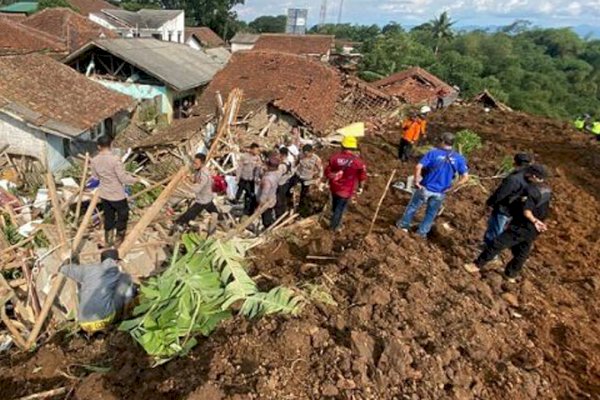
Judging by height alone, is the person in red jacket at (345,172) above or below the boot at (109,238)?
above

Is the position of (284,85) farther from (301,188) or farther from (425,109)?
(301,188)

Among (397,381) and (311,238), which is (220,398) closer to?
(397,381)

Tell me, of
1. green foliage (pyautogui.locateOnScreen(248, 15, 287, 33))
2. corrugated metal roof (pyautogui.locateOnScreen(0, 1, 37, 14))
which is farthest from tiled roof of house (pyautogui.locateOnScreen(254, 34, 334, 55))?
green foliage (pyautogui.locateOnScreen(248, 15, 287, 33))

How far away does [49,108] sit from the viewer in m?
14.3

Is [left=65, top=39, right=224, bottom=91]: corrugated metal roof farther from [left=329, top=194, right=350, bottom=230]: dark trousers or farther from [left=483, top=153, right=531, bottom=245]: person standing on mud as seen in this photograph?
[left=483, top=153, right=531, bottom=245]: person standing on mud

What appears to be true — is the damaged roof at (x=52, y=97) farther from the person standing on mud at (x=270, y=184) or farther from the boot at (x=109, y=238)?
the person standing on mud at (x=270, y=184)

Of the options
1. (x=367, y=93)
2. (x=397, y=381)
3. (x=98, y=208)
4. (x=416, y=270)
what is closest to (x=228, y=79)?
(x=367, y=93)

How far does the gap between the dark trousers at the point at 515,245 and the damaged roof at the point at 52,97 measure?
38.3ft

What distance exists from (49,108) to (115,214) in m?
8.53

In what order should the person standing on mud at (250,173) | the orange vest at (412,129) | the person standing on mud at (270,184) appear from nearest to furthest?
the person standing on mud at (270,184) < the person standing on mud at (250,173) < the orange vest at (412,129)

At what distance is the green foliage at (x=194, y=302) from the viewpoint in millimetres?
4754

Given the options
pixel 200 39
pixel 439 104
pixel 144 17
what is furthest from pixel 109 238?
pixel 200 39

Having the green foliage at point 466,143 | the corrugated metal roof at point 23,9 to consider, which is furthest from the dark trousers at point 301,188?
the corrugated metal roof at point 23,9

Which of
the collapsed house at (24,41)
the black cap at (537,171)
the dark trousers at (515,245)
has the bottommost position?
the collapsed house at (24,41)
